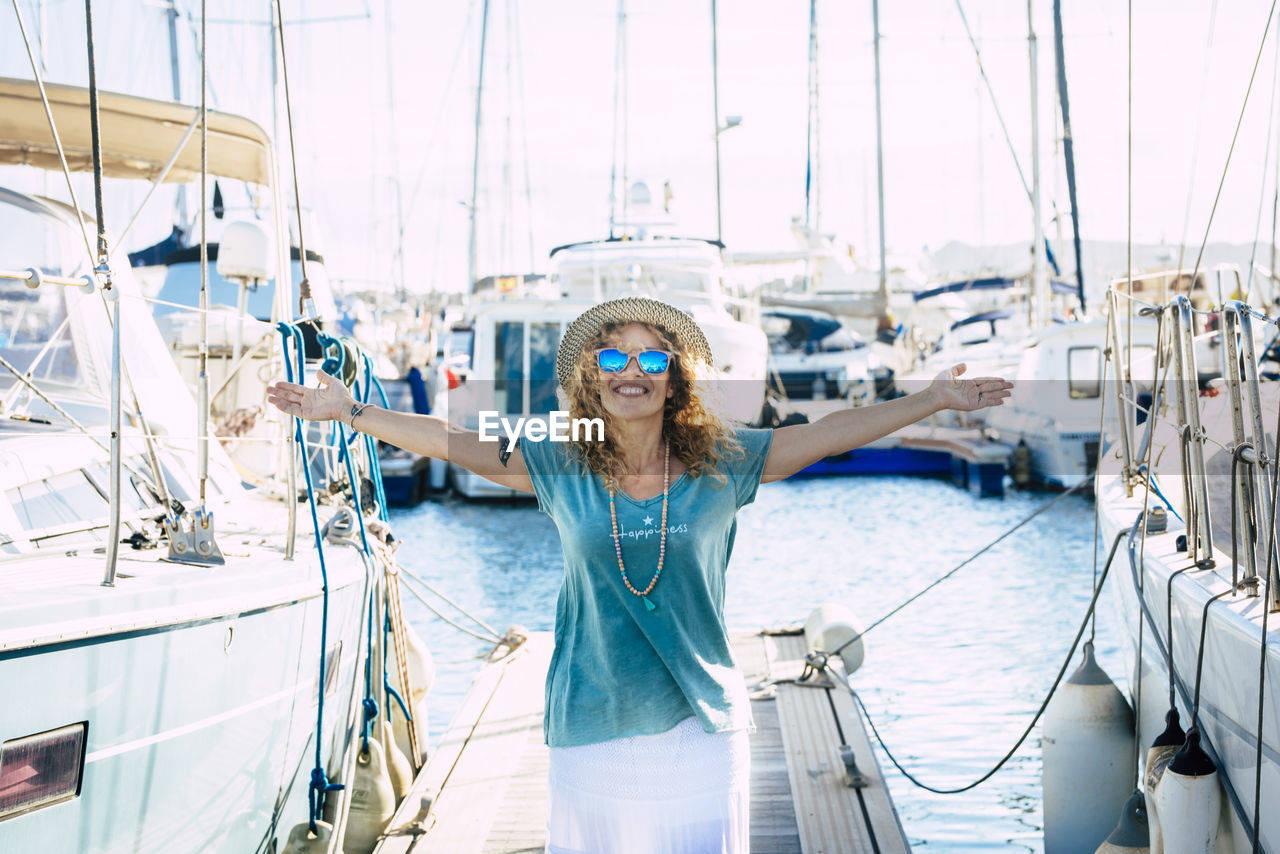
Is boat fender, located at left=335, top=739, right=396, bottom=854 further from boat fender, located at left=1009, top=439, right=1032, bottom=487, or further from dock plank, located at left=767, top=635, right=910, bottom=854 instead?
boat fender, located at left=1009, top=439, right=1032, bottom=487

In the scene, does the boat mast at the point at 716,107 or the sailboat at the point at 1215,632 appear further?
the boat mast at the point at 716,107

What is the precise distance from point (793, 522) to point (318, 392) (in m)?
14.7

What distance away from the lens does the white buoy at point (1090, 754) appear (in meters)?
4.86

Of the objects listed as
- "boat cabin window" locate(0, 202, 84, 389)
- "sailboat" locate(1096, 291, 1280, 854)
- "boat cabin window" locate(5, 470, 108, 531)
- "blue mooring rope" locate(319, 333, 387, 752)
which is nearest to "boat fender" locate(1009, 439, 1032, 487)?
"sailboat" locate(1096, 291, 1280, 854)

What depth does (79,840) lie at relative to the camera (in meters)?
3.46

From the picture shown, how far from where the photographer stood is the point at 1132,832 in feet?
13.5

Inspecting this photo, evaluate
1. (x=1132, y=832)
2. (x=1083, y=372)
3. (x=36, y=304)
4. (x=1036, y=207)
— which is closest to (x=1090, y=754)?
(x=1132, y=832)

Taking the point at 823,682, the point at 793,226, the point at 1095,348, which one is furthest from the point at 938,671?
the point at 793,226

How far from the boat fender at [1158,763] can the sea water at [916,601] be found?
211 cm

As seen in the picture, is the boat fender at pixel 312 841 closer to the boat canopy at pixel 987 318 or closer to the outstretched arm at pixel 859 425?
the outstretched arm at pixel 859 425

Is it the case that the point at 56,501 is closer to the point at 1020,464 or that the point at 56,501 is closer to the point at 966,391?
the point at 966,391

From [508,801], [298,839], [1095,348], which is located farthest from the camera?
[1095,348]

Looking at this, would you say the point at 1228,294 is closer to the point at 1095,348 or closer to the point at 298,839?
the point at 298,839

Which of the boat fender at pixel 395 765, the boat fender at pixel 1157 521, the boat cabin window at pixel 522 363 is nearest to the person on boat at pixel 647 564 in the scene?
the boat fender at pixel 1157 521
